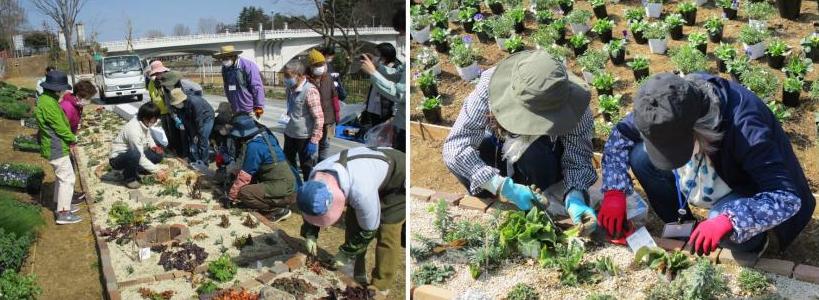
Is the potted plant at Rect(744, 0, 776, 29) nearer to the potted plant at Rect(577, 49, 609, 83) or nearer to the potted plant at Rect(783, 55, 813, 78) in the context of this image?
the potted plant at Rect(783, 55, 813, 78)

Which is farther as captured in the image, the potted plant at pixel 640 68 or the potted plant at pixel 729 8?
the potted plant at pixel 729 8

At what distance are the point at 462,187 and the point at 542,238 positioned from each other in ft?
2.62

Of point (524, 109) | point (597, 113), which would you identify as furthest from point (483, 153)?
point (597, 113)

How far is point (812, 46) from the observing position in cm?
400

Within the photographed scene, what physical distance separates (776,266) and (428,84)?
2.48m

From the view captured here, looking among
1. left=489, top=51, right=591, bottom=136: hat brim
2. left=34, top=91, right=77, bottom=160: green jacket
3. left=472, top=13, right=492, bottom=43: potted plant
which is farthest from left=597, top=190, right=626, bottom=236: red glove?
left=472, top=13, right=492, bottom=43: potted plant

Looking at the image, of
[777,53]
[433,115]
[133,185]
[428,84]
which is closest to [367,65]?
[433,115]

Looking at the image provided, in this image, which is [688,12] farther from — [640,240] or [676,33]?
[640,240]

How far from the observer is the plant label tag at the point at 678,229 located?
237 centimetres

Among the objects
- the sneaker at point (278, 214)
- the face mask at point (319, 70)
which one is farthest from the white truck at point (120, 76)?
the face mask at point (319, 70)

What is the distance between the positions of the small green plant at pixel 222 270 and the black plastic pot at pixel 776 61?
3.41m

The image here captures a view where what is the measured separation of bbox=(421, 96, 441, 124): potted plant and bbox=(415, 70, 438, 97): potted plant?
8.3 inches

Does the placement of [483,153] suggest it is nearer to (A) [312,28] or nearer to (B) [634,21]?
(A) [312,28]

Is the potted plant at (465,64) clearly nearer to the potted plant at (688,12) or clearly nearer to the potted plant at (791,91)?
the potted plant at (688,12)
